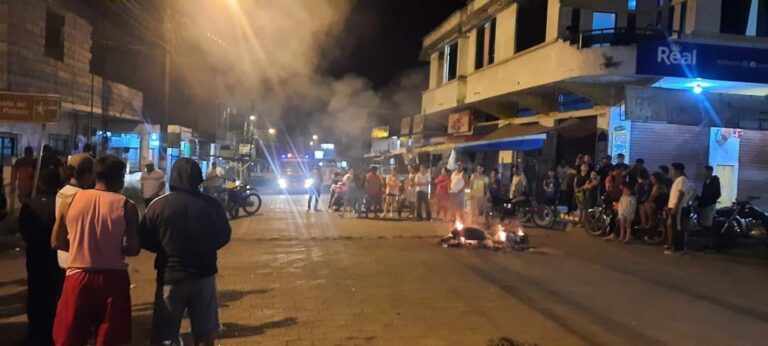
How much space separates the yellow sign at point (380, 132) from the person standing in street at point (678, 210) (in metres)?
22.9

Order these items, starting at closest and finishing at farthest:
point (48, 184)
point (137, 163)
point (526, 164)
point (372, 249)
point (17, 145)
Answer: point (48, 184) < point (372, 249) < point (17, 145) < point (526, 164) < point (137, 163)

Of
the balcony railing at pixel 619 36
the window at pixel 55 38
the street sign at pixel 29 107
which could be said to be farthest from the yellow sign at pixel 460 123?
the street sign at pixel 29 107

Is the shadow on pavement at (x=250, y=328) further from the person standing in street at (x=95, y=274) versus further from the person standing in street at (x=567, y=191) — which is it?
the person standing in street at (x=567, y=191)

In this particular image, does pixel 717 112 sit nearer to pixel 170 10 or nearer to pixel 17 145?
pixel 170 10

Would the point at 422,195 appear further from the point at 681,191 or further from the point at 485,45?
the point at 485,45

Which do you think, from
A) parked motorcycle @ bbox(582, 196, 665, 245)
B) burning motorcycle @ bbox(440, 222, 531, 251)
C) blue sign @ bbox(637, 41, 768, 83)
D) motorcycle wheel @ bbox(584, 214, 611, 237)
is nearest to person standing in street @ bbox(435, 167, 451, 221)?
parked motorcycle @ bbox(582, 196, 665, 245)

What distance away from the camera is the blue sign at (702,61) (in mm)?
12508

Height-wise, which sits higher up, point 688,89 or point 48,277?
point 688,89

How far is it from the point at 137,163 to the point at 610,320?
17.0 metres

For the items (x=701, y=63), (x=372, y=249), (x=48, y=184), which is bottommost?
(x=372, y=249)

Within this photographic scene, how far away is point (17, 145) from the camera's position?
12039mm

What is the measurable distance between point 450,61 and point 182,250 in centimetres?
2190

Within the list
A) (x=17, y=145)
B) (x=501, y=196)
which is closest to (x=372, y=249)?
(x=501, y=196)

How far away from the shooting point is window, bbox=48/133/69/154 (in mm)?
13845
